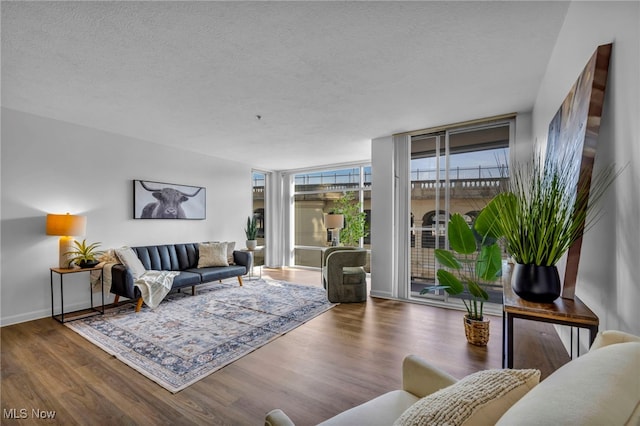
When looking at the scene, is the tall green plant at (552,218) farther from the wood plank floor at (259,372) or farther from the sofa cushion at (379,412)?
the wood plank floor at (259,372)

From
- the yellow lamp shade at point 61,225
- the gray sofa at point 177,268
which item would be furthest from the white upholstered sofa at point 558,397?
the yellow lamp shade at point 61,225

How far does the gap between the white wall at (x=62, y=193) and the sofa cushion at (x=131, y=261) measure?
50 cm

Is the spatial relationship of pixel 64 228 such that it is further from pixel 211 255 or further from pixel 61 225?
pixel 211 255

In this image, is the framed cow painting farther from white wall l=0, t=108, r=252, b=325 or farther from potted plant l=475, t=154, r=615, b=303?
potted plant l=475, t=154, r=615, b=303

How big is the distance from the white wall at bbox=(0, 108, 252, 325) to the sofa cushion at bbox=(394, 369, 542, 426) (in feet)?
15.3

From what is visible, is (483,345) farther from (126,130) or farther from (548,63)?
(126,130)

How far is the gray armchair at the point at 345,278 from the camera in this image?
4191mm

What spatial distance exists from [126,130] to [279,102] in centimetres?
251

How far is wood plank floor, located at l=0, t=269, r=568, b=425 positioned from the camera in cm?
183

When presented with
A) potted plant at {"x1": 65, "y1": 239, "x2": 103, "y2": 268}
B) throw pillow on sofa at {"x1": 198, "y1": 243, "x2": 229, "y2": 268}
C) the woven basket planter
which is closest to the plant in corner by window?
throw pillow on sofa at {"x1": 198, "y1": 243, "x2": 229, "y2": 268}

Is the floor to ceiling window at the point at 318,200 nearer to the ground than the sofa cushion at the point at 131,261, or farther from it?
farther from it

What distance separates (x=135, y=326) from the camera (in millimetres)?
3223

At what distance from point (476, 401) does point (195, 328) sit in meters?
3.21

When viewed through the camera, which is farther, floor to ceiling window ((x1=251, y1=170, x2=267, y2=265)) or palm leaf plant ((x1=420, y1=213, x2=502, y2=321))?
floor to ceiling window ((x1=251, y1=170, x2=267, y2=265))
